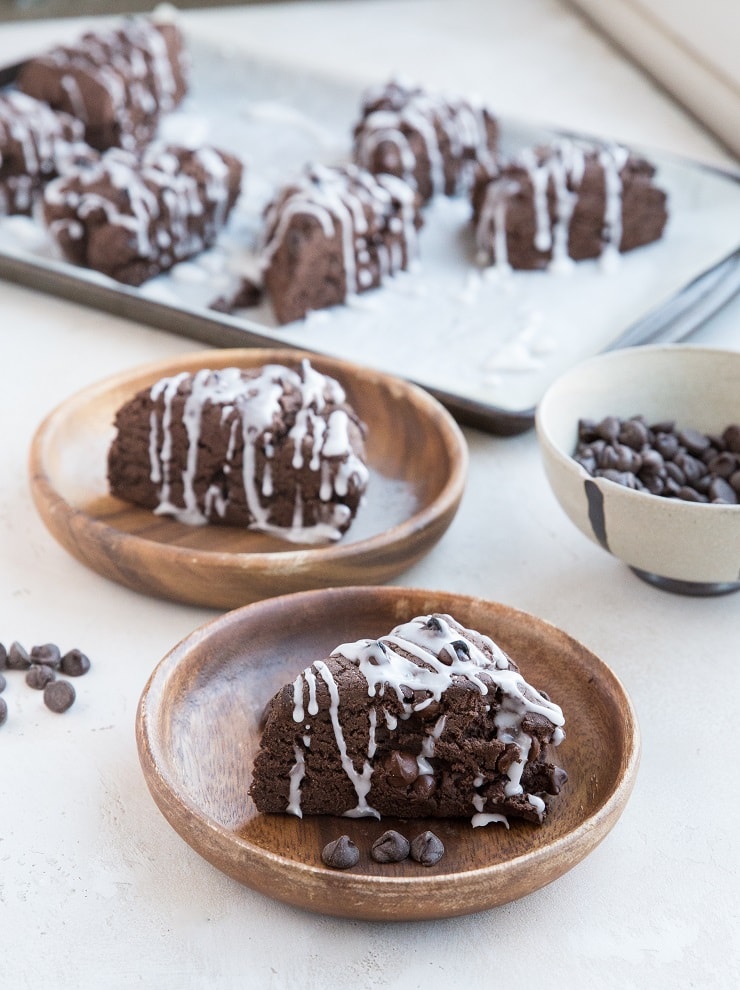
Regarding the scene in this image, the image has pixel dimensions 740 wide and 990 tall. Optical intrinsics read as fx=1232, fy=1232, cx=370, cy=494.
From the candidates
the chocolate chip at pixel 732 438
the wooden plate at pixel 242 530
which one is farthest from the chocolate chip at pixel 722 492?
the wooden plate at pixel 242 530

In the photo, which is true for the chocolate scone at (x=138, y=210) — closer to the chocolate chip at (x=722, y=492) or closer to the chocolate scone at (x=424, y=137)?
the chocolate scone at (x=424, y=137)

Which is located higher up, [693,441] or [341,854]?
[693,441]

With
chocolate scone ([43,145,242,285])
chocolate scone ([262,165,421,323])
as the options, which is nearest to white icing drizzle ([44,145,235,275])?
chocolate scone ([43,145,242,285])

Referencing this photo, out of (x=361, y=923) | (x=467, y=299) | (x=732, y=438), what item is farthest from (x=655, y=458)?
(x=467, y=299)

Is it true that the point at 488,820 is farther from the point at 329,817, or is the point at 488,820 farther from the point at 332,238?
the point at 332,238

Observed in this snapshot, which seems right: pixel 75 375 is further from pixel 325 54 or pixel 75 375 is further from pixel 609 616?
pixel 325 54

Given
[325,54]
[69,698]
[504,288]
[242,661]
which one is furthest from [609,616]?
[325,54]
